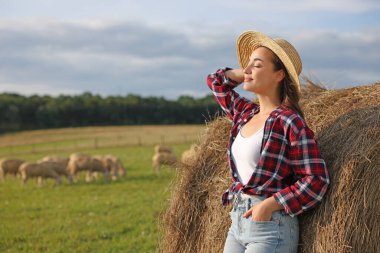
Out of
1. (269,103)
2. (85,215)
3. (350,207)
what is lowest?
(85,215)

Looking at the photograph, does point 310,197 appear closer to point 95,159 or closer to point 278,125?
point 278,125

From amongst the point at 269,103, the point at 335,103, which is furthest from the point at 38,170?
the point at 269,103

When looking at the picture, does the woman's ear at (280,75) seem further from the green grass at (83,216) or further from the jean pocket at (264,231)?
the green grass at (83,216)

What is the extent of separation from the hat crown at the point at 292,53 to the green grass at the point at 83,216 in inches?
88.3

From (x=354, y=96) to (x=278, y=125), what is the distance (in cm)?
152

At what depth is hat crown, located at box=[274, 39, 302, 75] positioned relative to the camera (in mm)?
3885

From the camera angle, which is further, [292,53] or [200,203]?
[200,203]

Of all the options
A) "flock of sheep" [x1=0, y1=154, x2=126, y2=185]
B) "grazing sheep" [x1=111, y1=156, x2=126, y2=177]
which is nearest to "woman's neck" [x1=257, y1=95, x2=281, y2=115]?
"flock of sheep" [x1=0, y1=154, x2=126, y2=185]

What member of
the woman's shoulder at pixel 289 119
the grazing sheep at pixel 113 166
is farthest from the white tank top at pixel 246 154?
the grazing sheep at pixel 113 166

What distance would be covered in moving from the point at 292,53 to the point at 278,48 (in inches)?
4.8

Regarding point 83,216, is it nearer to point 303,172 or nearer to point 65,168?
point 65,168

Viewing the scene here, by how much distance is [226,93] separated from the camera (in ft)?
15.0

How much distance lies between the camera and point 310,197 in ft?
12.0

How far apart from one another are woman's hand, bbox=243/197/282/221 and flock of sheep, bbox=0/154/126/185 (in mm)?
17493
